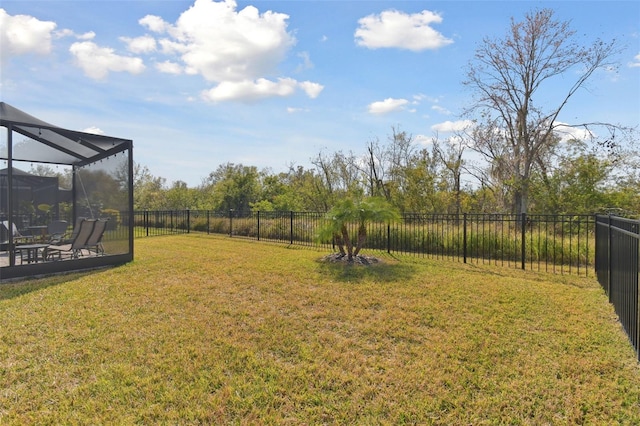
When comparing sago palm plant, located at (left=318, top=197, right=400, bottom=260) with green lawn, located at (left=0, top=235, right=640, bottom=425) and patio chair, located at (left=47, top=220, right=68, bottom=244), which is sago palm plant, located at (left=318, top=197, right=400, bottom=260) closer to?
green lawn, located at (left=0, top=235, right=640, bottom=425)

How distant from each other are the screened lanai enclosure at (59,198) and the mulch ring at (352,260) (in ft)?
14.7

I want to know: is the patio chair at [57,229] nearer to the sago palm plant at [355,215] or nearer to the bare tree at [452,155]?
the sago palm plant at [355,215]

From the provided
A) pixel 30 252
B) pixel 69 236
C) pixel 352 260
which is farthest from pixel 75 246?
pixel 352 260

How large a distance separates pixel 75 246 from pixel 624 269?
8893mm

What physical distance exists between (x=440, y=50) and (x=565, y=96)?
38.9 feet

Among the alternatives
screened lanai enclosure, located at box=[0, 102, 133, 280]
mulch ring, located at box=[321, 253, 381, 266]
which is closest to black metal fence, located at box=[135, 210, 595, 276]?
mulch ring, located at box=[321, 253, 381, 266]

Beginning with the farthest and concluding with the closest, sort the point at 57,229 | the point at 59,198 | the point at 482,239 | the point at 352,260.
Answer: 1. the point at 59,198
2. the point at 57,229
3. the point at 482,239
4. the point at 352,260

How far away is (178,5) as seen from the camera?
6.83 m

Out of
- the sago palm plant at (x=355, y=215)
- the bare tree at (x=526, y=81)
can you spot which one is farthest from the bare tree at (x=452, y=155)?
the sago palm plant at (x=355, y=215)

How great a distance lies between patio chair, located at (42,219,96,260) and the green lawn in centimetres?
124

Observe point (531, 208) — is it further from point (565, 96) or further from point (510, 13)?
point (510, 13)

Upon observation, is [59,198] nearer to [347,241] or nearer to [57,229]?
[57,229]

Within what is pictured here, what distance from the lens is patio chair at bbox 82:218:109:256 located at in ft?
23.6

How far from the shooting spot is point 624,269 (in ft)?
11.6
